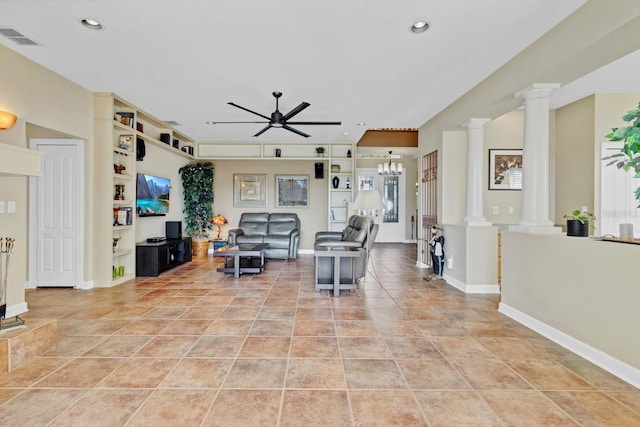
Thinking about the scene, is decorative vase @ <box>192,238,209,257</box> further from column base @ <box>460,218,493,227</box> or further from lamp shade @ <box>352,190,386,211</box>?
column base @ <box>460,218,493,227</box>

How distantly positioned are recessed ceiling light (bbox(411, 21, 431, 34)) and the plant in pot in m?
5.58

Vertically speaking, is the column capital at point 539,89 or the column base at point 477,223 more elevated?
the column capital at point 539,89

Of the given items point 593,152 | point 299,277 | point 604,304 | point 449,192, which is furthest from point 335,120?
point 604,304

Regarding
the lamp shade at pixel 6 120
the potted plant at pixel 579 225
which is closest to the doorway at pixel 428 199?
the potted plant at pixel 579 225

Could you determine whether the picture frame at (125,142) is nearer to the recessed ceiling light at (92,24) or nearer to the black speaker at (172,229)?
the black speaker at (172,229)

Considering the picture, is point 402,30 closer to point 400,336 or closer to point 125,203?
point 400,336

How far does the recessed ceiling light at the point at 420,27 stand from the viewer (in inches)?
105

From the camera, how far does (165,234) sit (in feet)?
21.0

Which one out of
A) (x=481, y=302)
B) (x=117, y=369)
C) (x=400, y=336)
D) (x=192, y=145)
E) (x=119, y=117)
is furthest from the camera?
(x=192, y=145)

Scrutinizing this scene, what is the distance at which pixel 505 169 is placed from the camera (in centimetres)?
519

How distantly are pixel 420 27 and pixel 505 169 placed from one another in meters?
3.40

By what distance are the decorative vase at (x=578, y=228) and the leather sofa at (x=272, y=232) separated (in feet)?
15.9

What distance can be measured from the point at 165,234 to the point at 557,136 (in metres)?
7.17

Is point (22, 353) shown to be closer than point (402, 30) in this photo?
Yes
